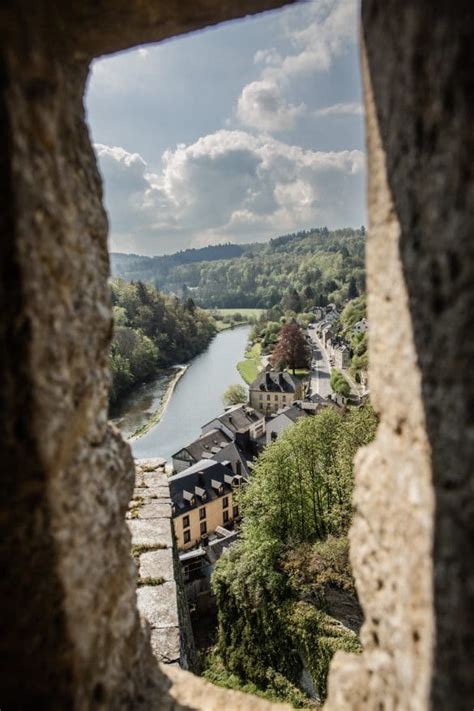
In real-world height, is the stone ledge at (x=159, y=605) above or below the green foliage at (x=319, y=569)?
above

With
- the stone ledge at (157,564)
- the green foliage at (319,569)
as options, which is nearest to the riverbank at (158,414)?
the green foliage at (319,569)

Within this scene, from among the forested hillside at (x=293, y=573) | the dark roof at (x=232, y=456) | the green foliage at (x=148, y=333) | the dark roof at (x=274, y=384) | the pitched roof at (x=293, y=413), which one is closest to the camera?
the forested hillside at (x=293, y=573)

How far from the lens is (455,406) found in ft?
4.74

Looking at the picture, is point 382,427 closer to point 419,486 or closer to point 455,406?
point 419,486

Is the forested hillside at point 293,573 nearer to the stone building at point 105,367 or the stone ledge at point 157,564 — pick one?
the stone ledge at point 157,564

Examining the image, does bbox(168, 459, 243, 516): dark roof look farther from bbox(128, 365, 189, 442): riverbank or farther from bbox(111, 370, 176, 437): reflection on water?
bbox(111, 370, 176, 437): reflection on water

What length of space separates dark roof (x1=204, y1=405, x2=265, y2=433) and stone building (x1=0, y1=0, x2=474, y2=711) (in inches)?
1124

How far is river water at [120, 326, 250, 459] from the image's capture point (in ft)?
109

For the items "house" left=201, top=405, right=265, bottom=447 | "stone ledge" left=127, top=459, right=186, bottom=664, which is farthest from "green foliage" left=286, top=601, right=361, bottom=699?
"house" left=201, top=405, right=265, bottom=447

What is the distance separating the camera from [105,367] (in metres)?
2.25

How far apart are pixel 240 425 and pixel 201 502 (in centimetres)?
1161

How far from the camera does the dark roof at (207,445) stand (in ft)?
88.9

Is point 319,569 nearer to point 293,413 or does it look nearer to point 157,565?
point 157,565

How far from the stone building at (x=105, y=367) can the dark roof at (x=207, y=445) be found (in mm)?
24734
